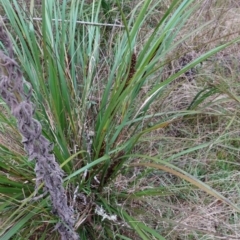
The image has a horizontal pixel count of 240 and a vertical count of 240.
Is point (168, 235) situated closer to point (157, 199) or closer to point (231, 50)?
point (157, 199)

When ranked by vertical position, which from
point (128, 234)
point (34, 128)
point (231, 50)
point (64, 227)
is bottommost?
point (128, 234)

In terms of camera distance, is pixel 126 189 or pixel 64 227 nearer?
pixel 64 227

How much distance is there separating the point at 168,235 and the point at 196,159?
0.29 meters

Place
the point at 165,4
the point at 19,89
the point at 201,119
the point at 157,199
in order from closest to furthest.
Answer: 1. the point at 19,89
2. the point at 157,199
3. the point at 201,119
4. the point at 165,4

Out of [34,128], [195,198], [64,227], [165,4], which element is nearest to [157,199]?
[195,198]

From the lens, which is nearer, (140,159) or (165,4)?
(140,159)

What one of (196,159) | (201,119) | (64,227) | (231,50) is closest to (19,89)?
(64,227)

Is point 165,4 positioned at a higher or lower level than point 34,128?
lower

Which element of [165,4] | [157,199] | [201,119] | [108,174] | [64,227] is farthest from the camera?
[165,4]

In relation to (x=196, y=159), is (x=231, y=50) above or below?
above

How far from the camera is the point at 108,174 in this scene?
3.42 ft

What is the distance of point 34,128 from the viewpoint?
2.05ft

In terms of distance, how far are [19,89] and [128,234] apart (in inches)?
24.4

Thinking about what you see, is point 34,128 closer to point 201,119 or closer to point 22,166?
point 22,166
